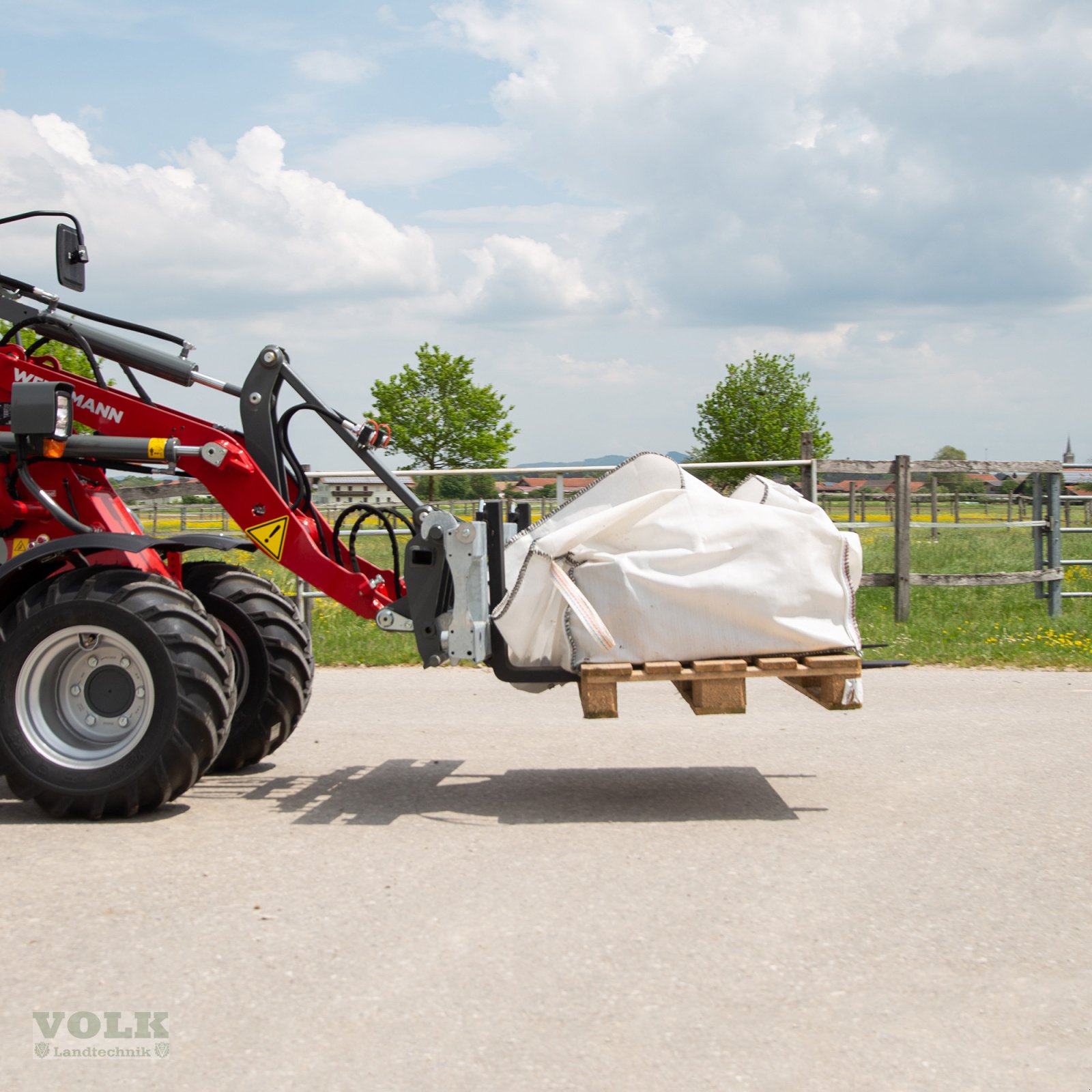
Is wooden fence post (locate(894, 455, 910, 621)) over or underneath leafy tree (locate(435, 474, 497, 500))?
underneath

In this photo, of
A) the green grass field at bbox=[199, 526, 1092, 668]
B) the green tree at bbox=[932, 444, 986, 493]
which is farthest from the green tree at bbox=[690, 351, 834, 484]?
the green grass field at bbox=[199, 526, 1092, 668]

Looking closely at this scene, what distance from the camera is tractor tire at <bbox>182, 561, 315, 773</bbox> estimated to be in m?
7.01

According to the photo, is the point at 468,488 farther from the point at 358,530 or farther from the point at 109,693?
the point at 109,693

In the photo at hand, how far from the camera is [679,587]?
236 inches

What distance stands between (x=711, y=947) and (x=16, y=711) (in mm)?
3624

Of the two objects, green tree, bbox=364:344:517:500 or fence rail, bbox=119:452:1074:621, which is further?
green tree, bbox=364:344:517:500

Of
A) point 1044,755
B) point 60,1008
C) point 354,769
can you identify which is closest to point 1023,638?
point 1044,755

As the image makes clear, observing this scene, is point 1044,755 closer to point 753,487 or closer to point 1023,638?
point 753,487

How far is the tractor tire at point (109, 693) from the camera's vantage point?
19.3 ft

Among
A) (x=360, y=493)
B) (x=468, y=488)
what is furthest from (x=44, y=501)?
(x=468, y=488)

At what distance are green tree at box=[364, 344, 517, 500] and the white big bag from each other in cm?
4485

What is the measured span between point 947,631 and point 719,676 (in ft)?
22.7

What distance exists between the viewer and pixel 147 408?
6.61 metres

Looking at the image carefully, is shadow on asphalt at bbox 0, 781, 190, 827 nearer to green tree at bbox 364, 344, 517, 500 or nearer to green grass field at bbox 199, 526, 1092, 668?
green grass field at bbox 199, 526, 1092, 668
